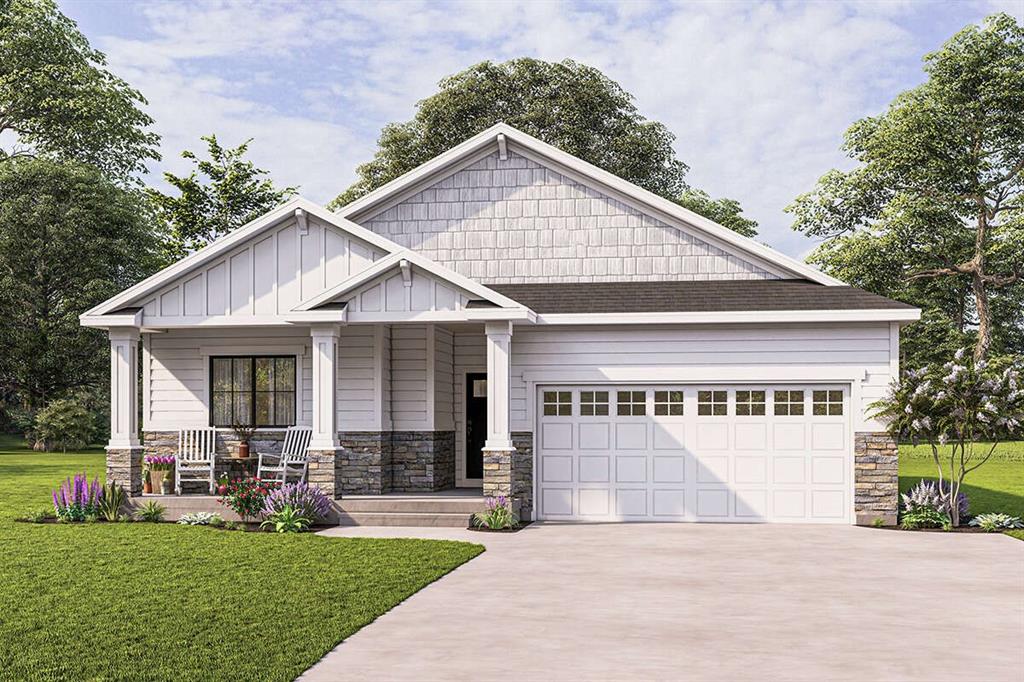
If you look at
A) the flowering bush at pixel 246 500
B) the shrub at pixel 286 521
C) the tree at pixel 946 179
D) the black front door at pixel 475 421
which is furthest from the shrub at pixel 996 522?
the tree at pixel 946 179

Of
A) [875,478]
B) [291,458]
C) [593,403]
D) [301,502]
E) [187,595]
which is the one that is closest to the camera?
[187,595]

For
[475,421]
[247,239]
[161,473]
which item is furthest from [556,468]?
[161,473]

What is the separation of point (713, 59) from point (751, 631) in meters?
16.7

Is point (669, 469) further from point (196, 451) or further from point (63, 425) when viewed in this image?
point (63, 425)

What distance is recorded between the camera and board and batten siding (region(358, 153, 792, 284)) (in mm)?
19394

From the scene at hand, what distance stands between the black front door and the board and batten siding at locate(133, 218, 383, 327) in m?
3.56

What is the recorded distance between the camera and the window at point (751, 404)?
57.4ft

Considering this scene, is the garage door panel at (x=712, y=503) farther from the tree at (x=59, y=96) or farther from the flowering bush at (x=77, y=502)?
the tree at (x=59, y=96)

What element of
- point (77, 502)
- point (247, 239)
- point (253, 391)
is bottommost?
point (77, 502)

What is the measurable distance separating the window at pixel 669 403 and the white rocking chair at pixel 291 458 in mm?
5487

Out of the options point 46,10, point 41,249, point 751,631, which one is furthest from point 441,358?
point 46,10

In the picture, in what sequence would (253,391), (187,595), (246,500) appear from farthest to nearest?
(253,391) < (246,500) < (187,595)

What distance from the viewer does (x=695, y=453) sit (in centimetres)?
1752

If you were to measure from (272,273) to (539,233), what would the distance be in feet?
15.7
